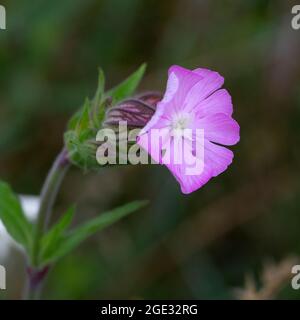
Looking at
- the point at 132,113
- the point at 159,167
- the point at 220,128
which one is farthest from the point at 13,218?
the point at 159,167

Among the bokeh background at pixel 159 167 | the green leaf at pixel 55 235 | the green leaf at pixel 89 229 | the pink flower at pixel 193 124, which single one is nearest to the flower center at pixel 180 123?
the pink flower at pixel 193 124

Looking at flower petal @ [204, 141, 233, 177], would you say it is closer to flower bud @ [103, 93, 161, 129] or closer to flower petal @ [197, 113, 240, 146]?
flower petal @ [197, 113, 240, 146]

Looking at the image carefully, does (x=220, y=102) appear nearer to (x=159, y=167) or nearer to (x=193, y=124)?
(x=193, y=124)

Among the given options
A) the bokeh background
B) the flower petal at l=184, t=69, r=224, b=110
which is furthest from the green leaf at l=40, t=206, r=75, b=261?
the bokeh background

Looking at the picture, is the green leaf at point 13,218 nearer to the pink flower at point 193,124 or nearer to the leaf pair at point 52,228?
the leaf pair at point 52,228

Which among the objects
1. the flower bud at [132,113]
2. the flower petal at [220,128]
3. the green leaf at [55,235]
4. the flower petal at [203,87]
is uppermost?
the flower petal at [203,87]
